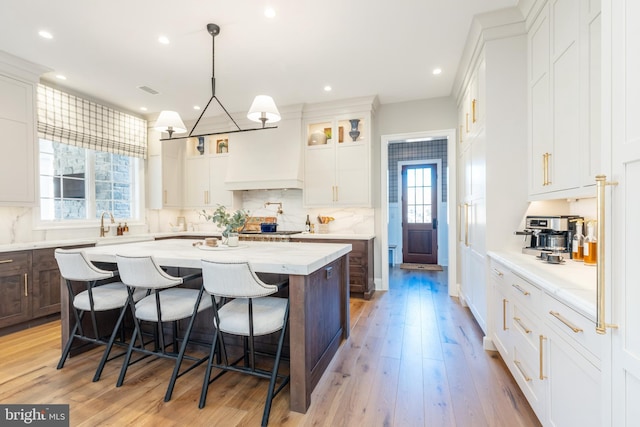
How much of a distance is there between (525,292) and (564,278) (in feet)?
0.94

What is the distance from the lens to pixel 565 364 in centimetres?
134

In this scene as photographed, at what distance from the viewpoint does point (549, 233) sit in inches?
85.7

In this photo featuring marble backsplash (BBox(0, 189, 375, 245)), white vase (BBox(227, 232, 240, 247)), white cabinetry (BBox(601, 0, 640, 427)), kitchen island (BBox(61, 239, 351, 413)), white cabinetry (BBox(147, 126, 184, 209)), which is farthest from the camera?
white cabinetry (BBox(147, 126, 184, 209))

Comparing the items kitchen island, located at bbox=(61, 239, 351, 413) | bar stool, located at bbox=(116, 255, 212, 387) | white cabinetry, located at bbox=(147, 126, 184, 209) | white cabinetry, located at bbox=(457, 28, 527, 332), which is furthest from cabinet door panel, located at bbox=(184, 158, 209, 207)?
white cabinetry, located at bbox=(457, 28, 527, 332)

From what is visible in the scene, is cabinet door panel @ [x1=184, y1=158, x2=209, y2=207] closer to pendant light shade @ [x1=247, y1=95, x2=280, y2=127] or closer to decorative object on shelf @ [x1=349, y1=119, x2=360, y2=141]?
decorative object on shelf @ [x1=349, y1=119, x2=360, y2=141]

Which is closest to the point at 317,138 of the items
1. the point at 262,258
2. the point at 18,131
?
the point at 262,258

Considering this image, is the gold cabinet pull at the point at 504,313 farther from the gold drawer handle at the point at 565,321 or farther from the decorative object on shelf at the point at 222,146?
the decorative object on shelf at the point at 222,146

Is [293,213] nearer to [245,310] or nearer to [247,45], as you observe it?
[247,45]

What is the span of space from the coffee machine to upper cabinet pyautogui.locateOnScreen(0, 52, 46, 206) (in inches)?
194

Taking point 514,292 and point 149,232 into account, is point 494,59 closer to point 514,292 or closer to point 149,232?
point 514,292

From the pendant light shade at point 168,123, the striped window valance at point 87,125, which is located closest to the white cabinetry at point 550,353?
the pendant light shade at point 168,123

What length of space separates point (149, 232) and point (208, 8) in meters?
3.94

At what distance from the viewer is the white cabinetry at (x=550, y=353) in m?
1.15

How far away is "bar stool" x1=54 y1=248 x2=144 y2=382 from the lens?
2148mm
